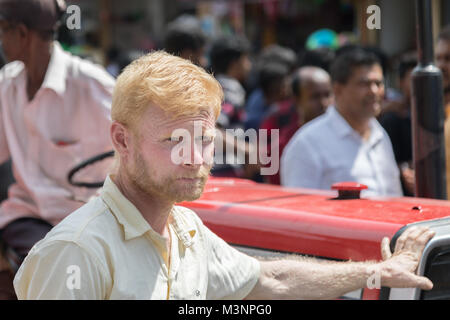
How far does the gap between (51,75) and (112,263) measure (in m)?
1.58

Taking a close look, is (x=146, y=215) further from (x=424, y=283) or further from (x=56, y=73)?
(x=56, y=73)

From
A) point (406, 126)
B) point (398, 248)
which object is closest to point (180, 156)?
point (398, 248)

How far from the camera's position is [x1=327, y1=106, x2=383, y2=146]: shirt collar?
3824 mm

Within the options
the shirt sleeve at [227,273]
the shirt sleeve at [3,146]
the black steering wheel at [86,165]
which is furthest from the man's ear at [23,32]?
the shirt sleeve at [227,273]

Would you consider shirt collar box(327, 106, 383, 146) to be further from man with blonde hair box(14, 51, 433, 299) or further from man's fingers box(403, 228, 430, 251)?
man with blonde hair box(14, 51, 433, 299)

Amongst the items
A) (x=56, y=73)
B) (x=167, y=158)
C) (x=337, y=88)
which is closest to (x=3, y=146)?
(x=56, y=73)

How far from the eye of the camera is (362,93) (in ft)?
12.9

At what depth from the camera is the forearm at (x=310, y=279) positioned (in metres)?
1.99

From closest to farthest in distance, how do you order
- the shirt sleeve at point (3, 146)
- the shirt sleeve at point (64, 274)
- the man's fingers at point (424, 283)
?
the shirt sleeve at point (64, 274) < the man's fingers at point (424, 283) < the shirt sleeve at point (3, 146)

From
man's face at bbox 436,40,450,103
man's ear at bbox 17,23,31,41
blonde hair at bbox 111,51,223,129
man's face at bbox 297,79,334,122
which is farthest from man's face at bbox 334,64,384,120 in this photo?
blonde hair at bbox 111,51,223,129

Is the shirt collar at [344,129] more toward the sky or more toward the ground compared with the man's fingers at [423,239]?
more toward the sky

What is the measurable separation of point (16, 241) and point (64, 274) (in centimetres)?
151

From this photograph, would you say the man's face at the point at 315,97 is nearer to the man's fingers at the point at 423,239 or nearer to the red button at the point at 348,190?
the red button at the point at 348,190

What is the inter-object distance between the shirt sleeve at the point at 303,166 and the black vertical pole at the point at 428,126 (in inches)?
37.9
